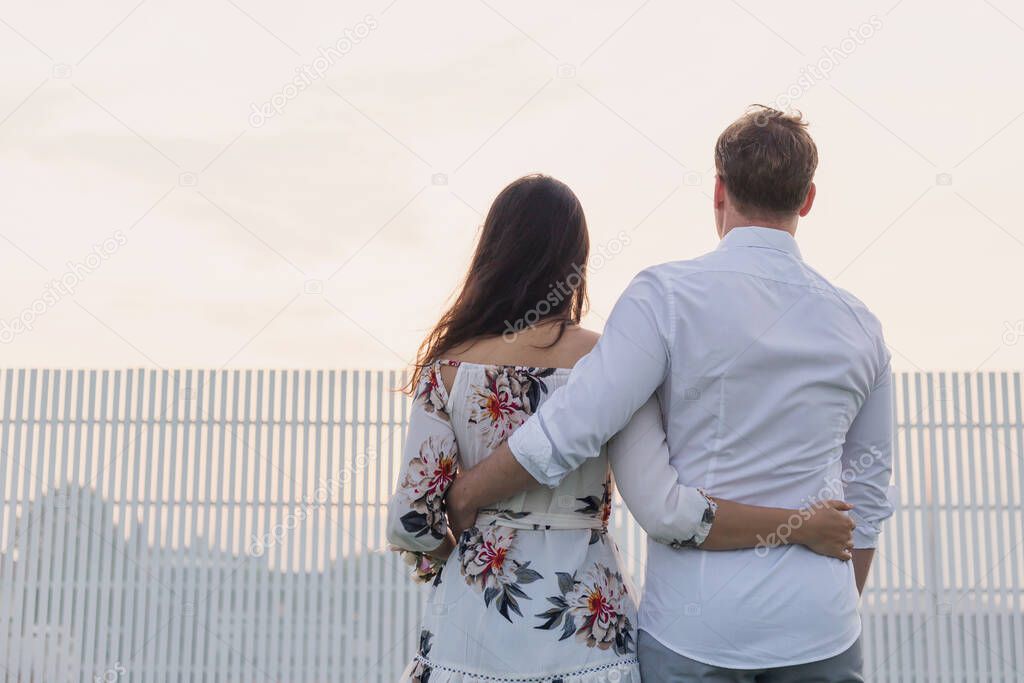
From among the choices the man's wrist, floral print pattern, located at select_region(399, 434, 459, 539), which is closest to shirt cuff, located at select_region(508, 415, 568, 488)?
floral print pattern, located at select_region(399, 434, 459, 539)

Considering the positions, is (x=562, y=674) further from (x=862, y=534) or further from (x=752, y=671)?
(x=862, y=534)

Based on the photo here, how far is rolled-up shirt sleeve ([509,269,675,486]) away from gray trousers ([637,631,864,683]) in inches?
12.3

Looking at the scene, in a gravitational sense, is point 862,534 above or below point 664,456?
below

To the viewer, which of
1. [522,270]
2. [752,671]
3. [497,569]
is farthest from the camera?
[522,270]

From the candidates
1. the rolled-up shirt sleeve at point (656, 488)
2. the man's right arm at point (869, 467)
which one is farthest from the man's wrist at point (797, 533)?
the man's right arm at point (869, 467)

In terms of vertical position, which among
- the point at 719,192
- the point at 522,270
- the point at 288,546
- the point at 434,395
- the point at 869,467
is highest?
the point at 719,192

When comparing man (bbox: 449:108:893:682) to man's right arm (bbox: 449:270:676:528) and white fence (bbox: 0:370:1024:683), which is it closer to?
man's right arm (bbox: 449:270:676:528)

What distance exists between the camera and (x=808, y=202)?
1631 millimetres

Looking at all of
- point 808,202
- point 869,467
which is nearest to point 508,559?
point 869,467

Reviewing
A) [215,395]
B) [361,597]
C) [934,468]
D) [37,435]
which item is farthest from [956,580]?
[37,435]

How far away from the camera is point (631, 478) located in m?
1.51

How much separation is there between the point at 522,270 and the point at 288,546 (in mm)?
5001

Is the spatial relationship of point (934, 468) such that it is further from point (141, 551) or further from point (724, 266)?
point (724, 266)

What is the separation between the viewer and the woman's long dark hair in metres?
1.76
